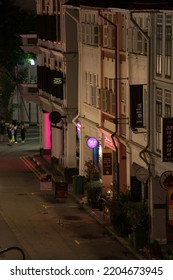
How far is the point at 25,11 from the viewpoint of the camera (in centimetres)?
8731

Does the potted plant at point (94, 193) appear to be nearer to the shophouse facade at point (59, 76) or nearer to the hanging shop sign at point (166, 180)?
the shophouse facade at point (59, 76)

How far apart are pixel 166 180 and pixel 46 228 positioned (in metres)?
8.93

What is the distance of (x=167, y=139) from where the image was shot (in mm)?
35281

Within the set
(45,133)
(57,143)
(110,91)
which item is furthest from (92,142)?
(45,133)

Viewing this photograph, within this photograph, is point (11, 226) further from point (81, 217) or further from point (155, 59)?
point (155, 59)

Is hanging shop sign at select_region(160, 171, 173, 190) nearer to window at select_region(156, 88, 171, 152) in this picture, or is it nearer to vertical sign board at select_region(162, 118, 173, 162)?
vertical sign board at select_region(162, 118, 173, 162)

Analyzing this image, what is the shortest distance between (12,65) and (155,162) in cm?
4747

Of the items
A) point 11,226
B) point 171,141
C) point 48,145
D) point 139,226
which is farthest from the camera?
point 48,145

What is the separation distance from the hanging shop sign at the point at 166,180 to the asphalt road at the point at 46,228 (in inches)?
128

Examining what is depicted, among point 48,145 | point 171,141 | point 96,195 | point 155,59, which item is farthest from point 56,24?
point 171,141

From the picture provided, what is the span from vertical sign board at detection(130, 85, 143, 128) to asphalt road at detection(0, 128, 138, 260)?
5047mm

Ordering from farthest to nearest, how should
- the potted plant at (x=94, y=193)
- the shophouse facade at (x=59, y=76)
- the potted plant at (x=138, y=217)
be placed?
the shophouse facade at (x=59, y=76) < the potted plant at (x=94, y=193) < the potted plant at (x=138, y=217)

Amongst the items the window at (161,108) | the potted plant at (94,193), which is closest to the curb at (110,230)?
the potted plant at (94,193)

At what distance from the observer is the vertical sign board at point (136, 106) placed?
39.3m
